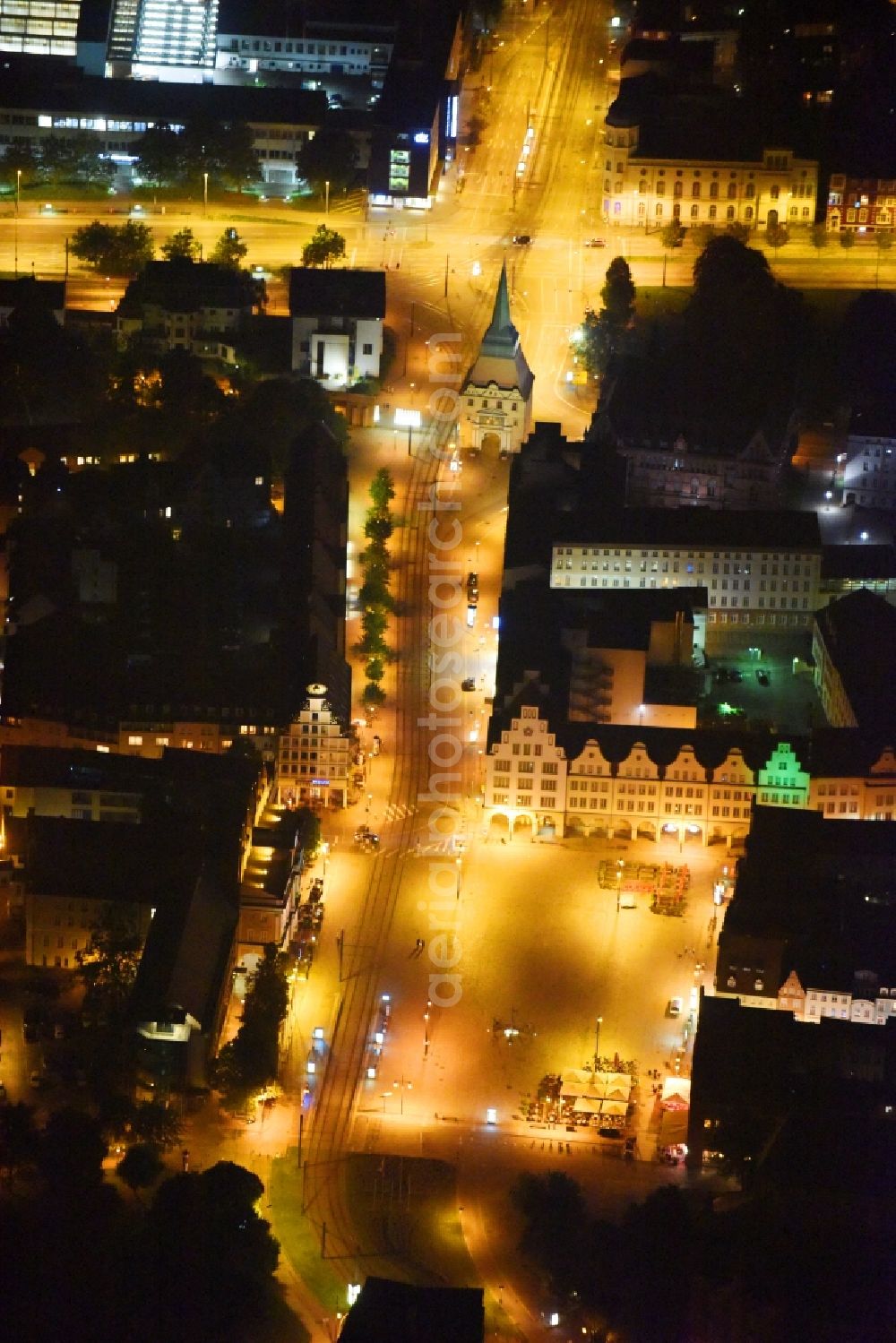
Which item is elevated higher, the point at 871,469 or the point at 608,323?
the point at 608,323

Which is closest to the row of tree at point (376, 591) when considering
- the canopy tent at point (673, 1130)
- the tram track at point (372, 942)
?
the tram track at point (372, 942)

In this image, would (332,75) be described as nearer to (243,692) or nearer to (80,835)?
(243,692)

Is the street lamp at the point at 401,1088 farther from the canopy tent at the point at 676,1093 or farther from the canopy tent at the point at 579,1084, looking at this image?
the canopy tent at the point at 676,1093

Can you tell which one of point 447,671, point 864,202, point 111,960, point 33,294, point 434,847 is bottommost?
point 434,847

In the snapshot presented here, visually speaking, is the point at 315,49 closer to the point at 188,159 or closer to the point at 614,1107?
the point at 188,159

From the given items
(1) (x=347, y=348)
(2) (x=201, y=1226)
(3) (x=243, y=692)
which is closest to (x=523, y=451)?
(1) (x=347, y=348)

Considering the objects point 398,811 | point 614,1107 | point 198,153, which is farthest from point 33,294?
point 614,1107

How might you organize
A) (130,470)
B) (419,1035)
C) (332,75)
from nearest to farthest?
(419,1035) < (130,470) < (332,75)
